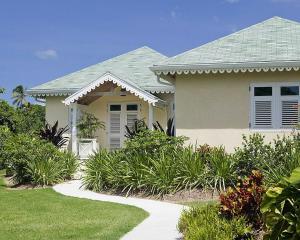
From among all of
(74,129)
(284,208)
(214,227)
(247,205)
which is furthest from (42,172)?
(284,208)

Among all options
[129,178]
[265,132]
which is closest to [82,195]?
[129,178]

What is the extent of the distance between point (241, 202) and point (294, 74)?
397 inches

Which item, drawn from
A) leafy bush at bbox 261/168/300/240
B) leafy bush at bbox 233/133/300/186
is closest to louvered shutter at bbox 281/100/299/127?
leafy bush at bbox 233/133/300/186

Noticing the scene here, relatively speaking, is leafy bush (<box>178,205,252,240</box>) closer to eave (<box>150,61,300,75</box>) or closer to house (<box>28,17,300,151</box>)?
eave (<box>150,61,300,75</box>)

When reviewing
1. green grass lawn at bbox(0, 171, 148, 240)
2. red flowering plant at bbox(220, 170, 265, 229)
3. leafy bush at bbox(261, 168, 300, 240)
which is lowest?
green grass lawn at bbox(0, 171, 148, 240)

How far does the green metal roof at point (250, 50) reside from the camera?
16453 mm

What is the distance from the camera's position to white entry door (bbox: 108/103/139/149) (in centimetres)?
2323

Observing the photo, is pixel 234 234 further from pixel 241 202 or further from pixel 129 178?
pixel 129 178

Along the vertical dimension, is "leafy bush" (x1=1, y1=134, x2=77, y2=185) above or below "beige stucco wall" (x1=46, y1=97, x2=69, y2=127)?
below

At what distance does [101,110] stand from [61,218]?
13.4 m

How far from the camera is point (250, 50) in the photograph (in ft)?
58.3

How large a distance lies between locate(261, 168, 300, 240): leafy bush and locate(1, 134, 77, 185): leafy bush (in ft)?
39.8

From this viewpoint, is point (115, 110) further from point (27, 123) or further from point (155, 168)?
point (155, 168)

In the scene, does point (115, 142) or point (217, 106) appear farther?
point (115, 142)
